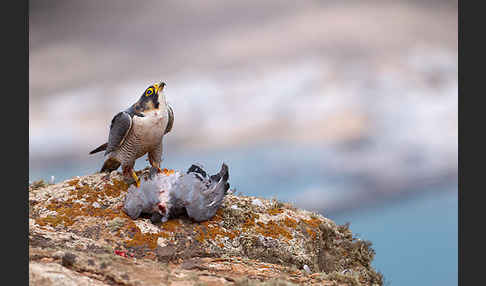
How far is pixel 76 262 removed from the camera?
597cm

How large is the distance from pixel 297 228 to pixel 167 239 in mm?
2736

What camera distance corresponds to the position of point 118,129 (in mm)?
9500

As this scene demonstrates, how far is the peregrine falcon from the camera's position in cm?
948

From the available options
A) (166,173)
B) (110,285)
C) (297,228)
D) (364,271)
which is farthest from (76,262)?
(364,271)

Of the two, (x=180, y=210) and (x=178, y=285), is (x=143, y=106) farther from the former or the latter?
(x=178, y=285)

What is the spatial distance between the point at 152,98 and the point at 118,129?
839mm

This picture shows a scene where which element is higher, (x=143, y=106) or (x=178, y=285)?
(x=143, y=106)

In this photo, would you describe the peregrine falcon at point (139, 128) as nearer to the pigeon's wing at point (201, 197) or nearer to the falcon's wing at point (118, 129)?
the falcon's wing at point (118, 129)

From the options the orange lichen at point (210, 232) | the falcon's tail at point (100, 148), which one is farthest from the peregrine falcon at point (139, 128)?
the orange lichen at point (210, 232)

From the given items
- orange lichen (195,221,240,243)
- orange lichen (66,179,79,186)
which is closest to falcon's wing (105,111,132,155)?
orange lichen (66,179,79,186)

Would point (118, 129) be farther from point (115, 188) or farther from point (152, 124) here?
point (115, 188)

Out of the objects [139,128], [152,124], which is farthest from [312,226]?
[139,128]

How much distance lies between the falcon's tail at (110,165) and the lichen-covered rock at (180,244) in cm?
15

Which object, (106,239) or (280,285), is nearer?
(280,285)
